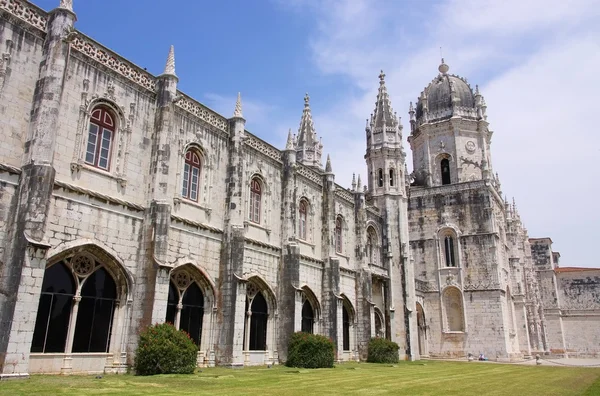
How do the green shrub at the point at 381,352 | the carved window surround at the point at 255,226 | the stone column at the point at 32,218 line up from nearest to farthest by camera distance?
1. the stone column at the point at 32,218
2. the carved window surround at the point at 255,226
3. the green shrub at the point at 381,352

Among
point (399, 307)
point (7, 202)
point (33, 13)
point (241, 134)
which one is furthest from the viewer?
point (399, 307)

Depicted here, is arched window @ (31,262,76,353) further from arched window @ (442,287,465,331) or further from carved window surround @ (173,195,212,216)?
arched window @ (442,287,465,331)

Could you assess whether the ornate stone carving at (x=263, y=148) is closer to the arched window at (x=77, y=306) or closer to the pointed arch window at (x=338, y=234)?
the pointed arch window at (x=338, y=234)

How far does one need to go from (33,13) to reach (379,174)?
87.4ft

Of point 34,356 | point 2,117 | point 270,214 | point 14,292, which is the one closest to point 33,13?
point 2,117

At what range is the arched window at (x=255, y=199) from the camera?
22.7 m

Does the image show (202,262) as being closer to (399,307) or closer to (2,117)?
(2,117)

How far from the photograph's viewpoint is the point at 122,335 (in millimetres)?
15477

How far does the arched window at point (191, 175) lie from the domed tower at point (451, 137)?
29811 millimetres

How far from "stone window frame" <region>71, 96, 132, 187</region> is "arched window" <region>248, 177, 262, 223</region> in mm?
7189

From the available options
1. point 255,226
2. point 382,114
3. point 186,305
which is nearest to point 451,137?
point 382,114

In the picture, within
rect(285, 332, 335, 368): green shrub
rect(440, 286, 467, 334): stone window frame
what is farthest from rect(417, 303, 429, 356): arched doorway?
rect(285, 332, 335, 368): green shrub

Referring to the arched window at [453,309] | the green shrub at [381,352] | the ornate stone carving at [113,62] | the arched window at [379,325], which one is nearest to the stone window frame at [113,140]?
the ornate stone carving at [113,62]

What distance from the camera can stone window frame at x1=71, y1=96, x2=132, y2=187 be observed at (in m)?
15.2
